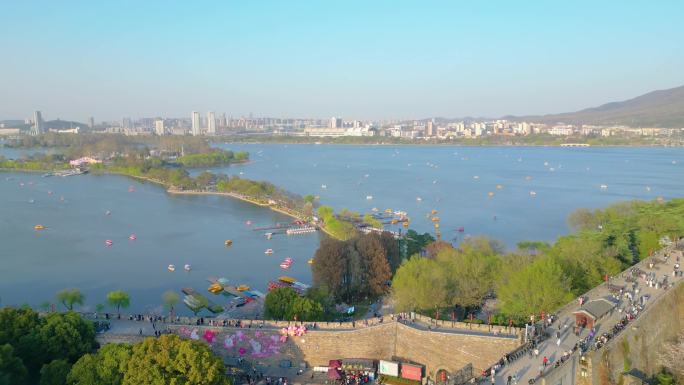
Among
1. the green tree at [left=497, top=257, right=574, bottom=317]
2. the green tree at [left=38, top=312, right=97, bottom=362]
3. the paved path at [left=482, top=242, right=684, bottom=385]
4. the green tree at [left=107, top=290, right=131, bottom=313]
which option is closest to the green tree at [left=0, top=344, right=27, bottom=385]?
the green tree at [left=38, top=312, right=97, bottom=362]

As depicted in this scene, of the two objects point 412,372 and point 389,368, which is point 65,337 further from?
point 412,372

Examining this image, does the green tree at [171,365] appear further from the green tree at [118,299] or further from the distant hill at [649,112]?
the distant hill at [649,112]

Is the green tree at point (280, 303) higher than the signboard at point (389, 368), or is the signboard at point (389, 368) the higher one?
the green tree at point (280, 303)

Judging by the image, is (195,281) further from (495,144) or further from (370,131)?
(370,131)

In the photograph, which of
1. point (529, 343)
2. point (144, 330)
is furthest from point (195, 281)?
point (529, 343)

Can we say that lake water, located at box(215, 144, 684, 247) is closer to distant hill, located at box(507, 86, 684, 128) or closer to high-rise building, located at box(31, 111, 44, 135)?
distant hill, located at box(507, 86, 684, 128)

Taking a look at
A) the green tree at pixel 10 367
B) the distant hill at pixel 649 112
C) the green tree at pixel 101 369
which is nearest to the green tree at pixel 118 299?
the green tree at pixel 10 367
